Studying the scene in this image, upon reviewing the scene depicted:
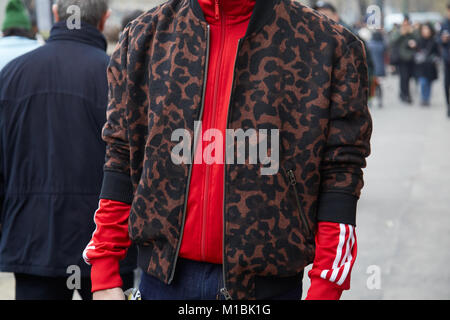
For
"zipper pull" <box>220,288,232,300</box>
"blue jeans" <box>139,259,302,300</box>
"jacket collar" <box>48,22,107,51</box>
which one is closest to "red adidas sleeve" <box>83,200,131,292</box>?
"blue jeans" <box>139,259,302,300</box>

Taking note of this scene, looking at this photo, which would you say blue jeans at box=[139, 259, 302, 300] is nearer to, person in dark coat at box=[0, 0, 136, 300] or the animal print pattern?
the animal print pattern

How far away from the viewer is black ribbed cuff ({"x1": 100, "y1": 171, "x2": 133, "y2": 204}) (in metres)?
2.12

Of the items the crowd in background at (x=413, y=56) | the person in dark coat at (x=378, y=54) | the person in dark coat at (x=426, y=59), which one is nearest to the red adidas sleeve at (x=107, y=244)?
the crowd in background at (x=413, y=56)

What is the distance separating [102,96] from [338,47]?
1508 millimetres

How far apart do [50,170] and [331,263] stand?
1.61 metres

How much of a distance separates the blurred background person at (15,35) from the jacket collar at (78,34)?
0.84 meters

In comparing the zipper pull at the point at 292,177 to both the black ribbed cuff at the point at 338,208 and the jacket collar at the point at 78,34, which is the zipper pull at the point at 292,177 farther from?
the jacket collar at the point at 78,34

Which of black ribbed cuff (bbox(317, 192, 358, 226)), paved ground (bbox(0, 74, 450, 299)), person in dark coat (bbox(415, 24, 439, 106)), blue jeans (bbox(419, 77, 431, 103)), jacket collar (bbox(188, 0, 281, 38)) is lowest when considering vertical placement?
paved ground (bbox(0, 74, 450, 299))

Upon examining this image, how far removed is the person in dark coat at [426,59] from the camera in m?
16.2

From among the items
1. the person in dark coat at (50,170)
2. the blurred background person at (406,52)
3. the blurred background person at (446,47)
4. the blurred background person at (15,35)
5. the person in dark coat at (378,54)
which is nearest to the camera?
the person in dark coat at (50,170)

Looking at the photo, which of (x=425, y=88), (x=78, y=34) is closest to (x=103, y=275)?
(x=78, y=34)

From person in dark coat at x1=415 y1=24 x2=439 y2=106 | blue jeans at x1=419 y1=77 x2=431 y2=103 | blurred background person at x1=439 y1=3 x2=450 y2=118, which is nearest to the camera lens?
blurred background person at x1=439 y1=3 x2=450 y2=118

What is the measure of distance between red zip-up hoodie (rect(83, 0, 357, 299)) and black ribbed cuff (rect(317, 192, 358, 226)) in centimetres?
2

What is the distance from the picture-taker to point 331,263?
6.50 ft
